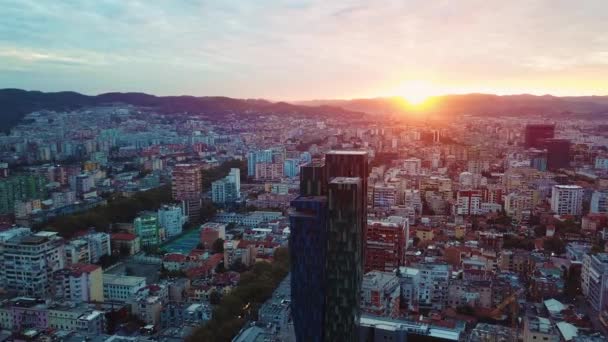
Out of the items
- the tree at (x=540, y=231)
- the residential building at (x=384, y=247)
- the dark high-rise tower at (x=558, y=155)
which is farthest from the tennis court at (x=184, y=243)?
the dark high-rise tower at (x=558, y=155)

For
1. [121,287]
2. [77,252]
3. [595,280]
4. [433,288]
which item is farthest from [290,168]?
[595,280]

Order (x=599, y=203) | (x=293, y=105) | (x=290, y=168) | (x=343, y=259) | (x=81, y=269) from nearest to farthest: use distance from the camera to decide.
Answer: (x=343, y=259) → (x=81, y=269) → (x=599, y=203) → (x=290, y=168) → (x=293, y=105)

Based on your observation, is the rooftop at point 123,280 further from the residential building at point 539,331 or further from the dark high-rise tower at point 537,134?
the dark high-rise tower at point 537,134

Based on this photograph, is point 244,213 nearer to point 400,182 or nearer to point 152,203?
point 152,203

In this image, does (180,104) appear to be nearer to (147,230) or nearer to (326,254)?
(147,230)

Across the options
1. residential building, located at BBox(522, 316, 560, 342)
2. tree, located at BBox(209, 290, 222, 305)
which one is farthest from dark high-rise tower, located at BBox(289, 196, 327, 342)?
tree, located at BBox(209, 290, 222, 305)

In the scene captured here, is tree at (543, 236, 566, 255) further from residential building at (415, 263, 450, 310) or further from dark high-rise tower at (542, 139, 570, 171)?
dark high-rise tower at (542, 139, 570, 171)

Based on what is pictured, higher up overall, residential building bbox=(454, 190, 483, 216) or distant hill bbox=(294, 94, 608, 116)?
distant hill bbox=(294, 94, 608, 116)
